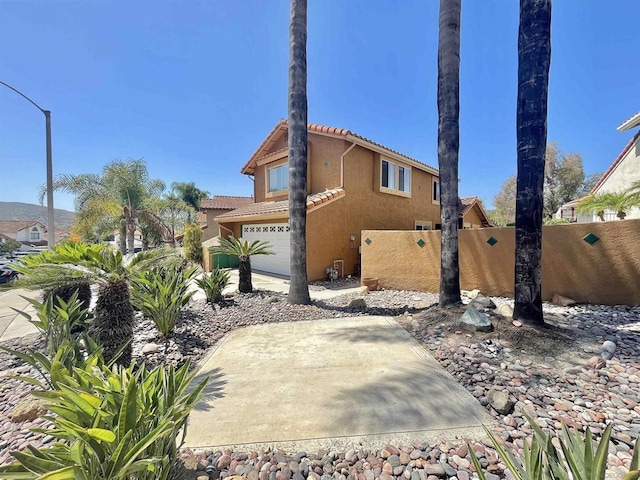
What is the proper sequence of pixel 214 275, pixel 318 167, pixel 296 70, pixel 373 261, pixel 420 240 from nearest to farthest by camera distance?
1. pixel 296 70
2. pixel 214 275
3. pixel 420 240
4. pixel 373 261
5. pixel 318 167

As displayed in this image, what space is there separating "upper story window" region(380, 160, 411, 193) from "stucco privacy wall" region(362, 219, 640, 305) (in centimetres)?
549

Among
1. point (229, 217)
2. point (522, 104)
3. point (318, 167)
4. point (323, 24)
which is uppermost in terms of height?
point (323, 24)

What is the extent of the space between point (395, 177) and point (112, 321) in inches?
548

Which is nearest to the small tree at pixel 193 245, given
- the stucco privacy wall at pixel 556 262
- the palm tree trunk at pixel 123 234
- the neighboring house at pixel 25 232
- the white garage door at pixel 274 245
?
the white garage door at pixel 274 245

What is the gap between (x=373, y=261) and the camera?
10.3m

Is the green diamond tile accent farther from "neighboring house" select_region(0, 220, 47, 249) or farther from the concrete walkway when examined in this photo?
"neighboring house" select_region(0, 220, 47, 249)

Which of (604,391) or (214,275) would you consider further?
(214,275)

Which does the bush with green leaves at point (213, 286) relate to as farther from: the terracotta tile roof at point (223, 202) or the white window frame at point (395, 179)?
the terracotta tile roof at point (223, 202)

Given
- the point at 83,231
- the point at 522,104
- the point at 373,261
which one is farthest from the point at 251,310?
the point at 83,231

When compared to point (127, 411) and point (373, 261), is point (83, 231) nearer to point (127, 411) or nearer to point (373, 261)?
point (373, 261)

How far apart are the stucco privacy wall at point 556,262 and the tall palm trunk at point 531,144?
2.54 metres

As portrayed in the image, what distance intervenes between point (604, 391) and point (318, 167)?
39.3 ft

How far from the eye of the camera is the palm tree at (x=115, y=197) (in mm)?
18391

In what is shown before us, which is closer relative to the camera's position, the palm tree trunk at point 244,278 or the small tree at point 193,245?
the palm tree trunk at point 244,278
